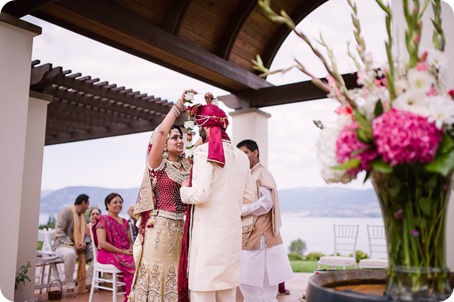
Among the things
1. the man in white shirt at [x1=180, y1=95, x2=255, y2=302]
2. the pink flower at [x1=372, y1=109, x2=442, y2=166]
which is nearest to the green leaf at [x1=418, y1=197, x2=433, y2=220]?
the pink flower at [x1=372, y1=109, x2=442, y2=166]

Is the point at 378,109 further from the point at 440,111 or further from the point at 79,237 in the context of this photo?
the point at 79,237

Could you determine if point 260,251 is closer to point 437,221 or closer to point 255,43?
point 437,221

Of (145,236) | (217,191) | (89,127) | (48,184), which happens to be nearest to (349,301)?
(217,191)

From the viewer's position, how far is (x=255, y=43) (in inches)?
243

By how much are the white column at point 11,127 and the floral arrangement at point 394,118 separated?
122 inches

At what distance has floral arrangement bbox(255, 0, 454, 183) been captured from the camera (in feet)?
3.27

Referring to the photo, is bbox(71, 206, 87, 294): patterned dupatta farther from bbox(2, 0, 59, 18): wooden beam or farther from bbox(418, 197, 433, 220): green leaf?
bbox(418, 197, 433, 220): green leaf

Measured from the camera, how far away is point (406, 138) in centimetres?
99

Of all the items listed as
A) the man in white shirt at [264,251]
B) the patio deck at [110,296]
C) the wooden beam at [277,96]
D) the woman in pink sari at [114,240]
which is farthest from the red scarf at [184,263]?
the wooden beam at [277,96]

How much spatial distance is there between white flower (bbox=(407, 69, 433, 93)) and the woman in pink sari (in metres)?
3.84

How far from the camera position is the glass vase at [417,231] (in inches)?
41.9

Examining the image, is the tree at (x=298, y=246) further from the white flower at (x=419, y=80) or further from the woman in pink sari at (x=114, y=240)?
the white flower at (x=419, y=80)

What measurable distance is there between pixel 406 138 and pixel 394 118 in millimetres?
56

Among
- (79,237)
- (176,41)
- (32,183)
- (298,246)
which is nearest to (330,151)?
(176,41)
